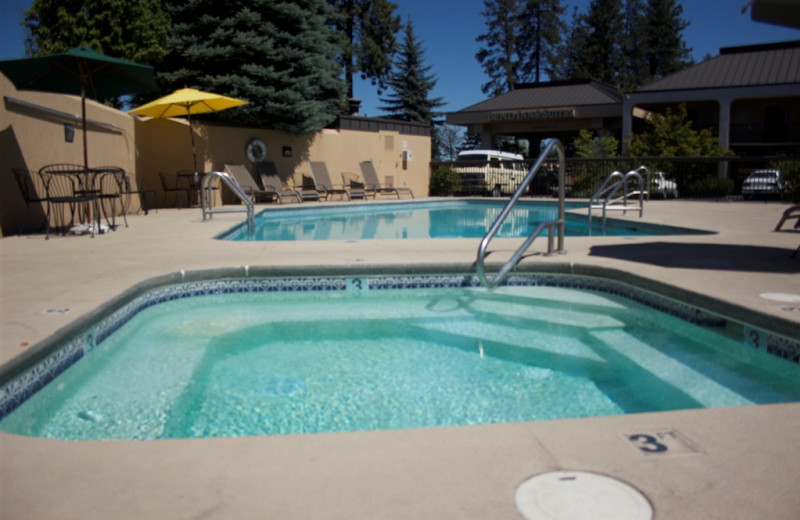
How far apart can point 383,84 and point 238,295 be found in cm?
3576

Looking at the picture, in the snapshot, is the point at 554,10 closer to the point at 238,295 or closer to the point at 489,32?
the point at 489,32

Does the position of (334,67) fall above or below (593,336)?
above

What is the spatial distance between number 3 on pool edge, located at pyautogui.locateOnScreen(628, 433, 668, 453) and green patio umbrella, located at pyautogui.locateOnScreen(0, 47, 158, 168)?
7237 mm

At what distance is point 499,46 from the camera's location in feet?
144

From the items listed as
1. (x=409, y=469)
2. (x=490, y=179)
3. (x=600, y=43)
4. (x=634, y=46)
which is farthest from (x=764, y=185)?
(x=634, y=46)

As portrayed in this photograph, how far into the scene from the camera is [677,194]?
1627 cm

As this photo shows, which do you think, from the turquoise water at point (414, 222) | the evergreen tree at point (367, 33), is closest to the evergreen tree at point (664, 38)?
the evergreen tree at point (367, 33)

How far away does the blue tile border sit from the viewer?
277 centimetres

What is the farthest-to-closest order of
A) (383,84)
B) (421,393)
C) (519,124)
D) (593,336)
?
(383,84) < (519,124) < (593,336) < (421,393)

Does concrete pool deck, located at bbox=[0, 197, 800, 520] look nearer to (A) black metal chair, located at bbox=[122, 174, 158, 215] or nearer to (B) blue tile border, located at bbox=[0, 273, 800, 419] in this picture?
(B) blue tile border, located at bbox=[0, 273, 800, 419]

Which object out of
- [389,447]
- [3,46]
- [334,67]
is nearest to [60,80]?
[3,46]

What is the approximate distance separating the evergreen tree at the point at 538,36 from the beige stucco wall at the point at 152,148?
88.4 ft

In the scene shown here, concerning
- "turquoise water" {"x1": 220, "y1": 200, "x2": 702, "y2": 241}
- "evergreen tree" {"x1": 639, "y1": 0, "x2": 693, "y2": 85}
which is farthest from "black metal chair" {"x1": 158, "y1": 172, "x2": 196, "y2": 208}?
"evergreen tree" {"x1": 639, "y1": 0, "x2": 693, "y2": 85}

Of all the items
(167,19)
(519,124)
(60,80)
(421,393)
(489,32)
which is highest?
(489,32)
